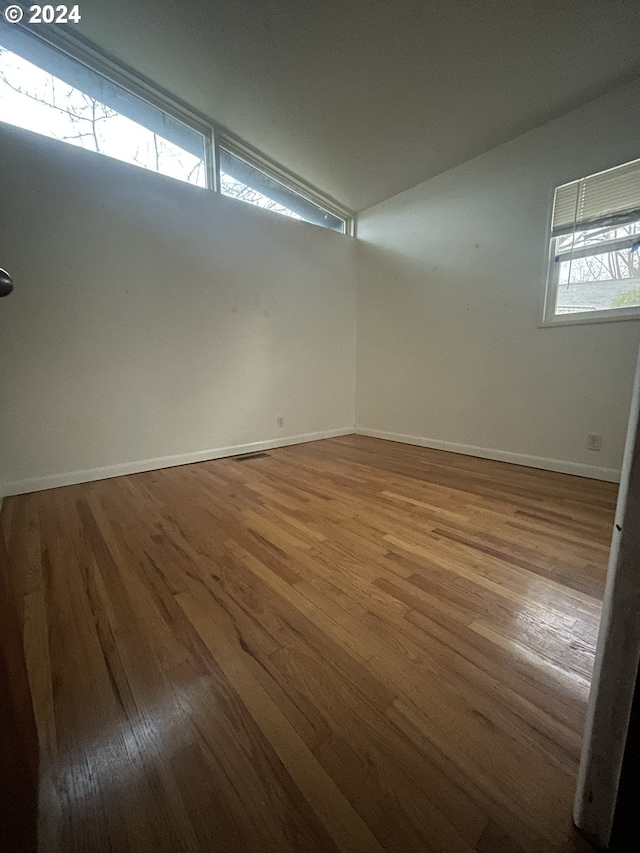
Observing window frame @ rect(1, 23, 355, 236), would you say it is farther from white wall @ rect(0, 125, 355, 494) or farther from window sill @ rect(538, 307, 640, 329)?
window sill @ rect(538, 307, 640, 329)

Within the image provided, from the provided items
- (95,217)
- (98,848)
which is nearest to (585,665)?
(98,848)

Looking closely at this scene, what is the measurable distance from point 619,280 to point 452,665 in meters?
2.84

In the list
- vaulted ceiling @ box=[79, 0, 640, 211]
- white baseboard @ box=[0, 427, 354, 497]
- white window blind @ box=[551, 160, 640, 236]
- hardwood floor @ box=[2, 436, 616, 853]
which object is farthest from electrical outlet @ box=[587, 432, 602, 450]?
white baseboard @ box=[0, 427, 354, 497]

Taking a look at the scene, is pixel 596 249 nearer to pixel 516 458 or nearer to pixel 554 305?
pixel 554 305

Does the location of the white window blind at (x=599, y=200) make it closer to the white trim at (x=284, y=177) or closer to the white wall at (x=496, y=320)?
the white wall at (x=496, y=320)

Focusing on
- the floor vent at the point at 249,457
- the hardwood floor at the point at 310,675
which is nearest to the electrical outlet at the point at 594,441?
the hardwood floor at the point at 310,675

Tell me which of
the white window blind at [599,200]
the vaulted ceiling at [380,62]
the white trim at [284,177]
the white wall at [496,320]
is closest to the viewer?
the vaulted ceiling at [380,62]

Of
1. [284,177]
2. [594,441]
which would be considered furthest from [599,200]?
[284,177]

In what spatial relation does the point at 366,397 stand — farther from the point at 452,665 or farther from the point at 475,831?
the point at 475,831

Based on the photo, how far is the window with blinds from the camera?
7.23 ft

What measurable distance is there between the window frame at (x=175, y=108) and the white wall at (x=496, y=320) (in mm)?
1080

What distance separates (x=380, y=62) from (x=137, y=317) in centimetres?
253

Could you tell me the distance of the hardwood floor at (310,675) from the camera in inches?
22.8

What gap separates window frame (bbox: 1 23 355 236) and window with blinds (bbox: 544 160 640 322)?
7.82 ft
